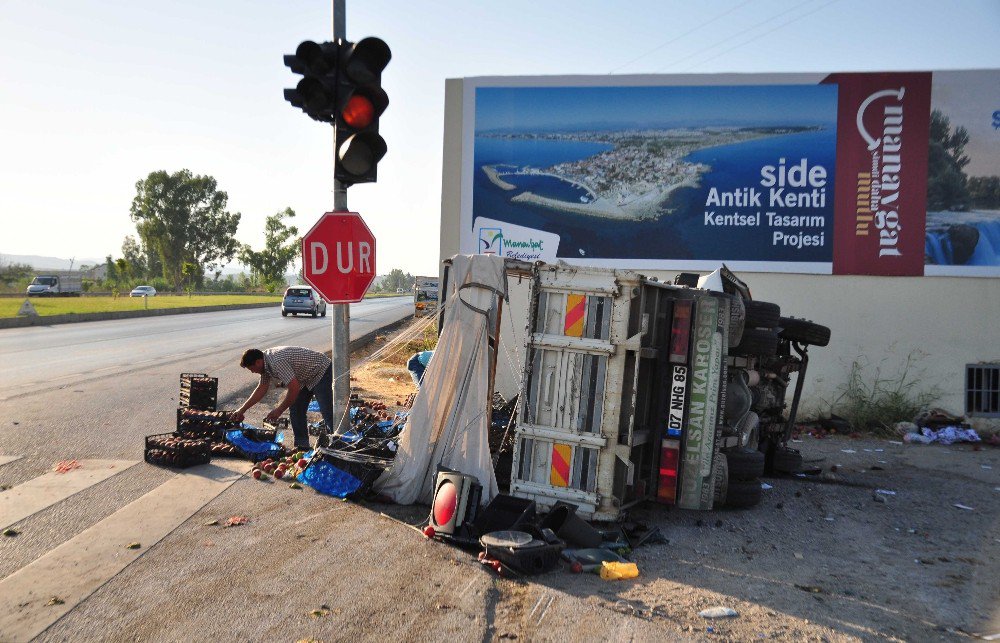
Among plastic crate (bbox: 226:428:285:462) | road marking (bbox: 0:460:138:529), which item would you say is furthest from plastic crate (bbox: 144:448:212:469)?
plastic crate (bbox: 226:428:285:462)

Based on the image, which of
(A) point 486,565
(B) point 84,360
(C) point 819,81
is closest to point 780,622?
(A) point 486,565

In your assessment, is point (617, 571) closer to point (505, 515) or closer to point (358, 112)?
point (505, 515)

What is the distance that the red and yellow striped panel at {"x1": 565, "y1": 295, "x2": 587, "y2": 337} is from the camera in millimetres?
6801

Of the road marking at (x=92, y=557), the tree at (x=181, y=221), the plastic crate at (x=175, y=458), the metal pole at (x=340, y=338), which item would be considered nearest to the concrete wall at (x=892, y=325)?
the metal pole at (x=340, y=338)

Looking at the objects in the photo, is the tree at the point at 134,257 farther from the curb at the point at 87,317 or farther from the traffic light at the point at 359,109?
the traffic light at the point at 359,109

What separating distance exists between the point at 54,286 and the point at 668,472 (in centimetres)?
7130

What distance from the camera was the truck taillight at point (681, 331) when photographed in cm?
701

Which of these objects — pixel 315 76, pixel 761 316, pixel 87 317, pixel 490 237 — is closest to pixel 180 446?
pixel 315 76

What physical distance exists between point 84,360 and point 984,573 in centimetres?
1751

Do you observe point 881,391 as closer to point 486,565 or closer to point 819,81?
point 819,81

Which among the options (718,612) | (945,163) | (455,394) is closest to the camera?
(718,612)

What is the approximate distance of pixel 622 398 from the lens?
264 inches

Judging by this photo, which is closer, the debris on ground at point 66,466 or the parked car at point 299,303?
the debris on ground at point 66,466

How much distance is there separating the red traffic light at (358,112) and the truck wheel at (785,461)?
5.51 m
